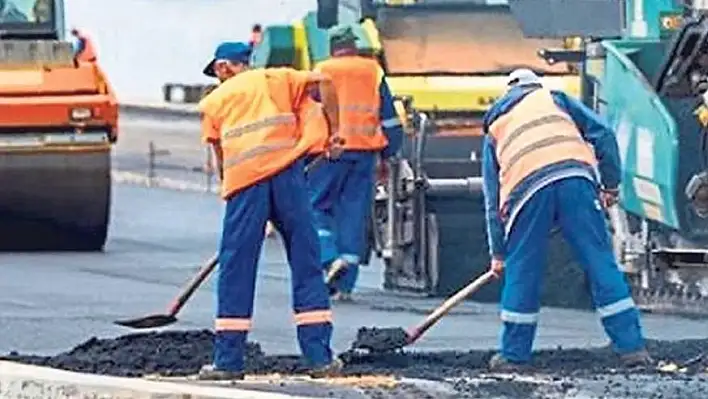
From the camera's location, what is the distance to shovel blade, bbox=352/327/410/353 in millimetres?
10922

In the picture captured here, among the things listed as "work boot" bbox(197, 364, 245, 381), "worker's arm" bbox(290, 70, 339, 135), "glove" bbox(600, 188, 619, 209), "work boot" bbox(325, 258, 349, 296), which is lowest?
"work boot" bbox(325, 258, 349, 296)

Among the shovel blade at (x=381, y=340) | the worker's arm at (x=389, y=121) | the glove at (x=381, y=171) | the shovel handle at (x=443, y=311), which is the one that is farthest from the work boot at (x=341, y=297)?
the shovel blade at (x=381, y=340)

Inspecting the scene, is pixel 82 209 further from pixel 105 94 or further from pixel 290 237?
pixel 290 237

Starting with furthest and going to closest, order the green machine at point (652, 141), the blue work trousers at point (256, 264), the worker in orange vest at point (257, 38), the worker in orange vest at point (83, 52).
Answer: the worker in orange vest at point (257, 38) < the worker in orange vest at point (83, 52) < the green machine at point (652, 141) < the blue work trousers at point (256, 264)

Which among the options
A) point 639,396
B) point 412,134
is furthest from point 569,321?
point 639,396

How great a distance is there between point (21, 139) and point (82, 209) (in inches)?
28.2

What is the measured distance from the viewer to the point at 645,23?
45.8 feet

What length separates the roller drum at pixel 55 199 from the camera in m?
17.7

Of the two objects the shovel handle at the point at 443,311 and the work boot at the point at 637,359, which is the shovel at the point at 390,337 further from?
the work boot at the point at 637,359

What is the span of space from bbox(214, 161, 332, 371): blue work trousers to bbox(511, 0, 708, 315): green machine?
230cm

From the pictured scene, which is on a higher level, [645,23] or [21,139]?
[645,23]

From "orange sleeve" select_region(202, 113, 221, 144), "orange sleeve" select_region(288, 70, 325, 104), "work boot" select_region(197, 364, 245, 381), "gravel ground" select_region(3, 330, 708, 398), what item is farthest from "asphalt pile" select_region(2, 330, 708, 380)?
"orange sleeve" select_region(288, 70, 325, 104)

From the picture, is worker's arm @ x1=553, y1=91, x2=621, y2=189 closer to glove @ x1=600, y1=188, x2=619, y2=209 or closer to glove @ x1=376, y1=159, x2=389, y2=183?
glove @ x1=600, y1=188, x2=619, y2=209

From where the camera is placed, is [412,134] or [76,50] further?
[76,50]
